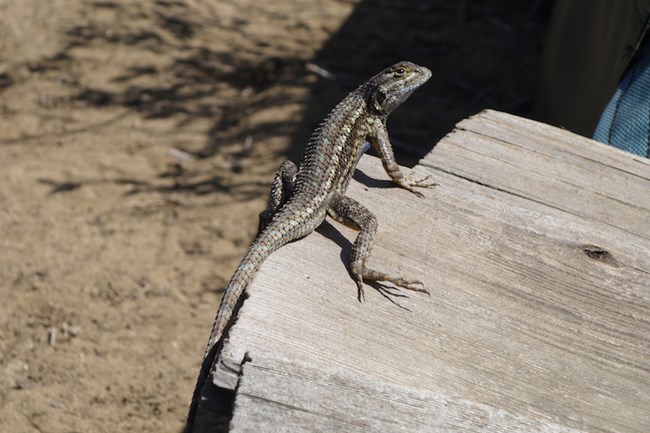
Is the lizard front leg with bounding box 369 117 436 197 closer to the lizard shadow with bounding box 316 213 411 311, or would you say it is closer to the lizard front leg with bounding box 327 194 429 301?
the lizard front leg with bounding box 327 194 429 301

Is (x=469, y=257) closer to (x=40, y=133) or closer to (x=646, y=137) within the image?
(x=646, y=137)

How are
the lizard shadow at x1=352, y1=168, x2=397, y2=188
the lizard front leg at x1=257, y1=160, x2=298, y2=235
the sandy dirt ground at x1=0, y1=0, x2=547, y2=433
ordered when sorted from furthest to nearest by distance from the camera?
1. the sandy dirt ground at x1=0, y1=0, x2=547, y2=433
2. the lizard front leg at x1=257, y1=160, x2=298, y2=235
3. the lizard shadow at x1=352, y1=168, x2=397, y2=188

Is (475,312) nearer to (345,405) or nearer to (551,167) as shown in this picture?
(345,405)

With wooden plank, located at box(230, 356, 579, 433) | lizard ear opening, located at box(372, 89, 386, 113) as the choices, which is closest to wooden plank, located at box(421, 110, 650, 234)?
lizard ear opening, located at box(372, 89, 386, 113)

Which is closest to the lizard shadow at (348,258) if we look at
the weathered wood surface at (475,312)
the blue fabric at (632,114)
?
the weathered wood surface at (475,312)

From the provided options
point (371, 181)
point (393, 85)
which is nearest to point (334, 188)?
point (371, 181)

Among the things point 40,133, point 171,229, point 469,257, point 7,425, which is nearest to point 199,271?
point 171,229
